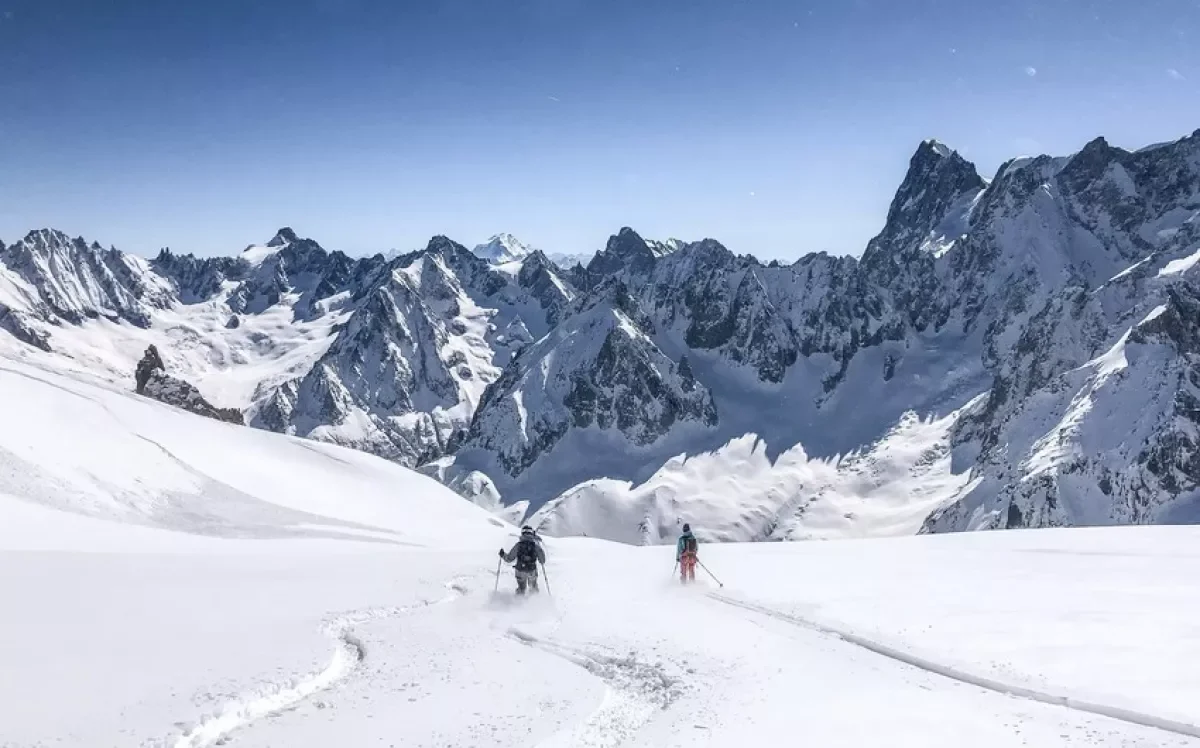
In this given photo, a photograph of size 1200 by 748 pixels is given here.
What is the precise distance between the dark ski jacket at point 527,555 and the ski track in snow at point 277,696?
7.89 metres

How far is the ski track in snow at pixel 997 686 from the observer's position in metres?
9.98

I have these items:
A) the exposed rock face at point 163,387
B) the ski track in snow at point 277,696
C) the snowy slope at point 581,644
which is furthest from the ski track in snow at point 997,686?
the exposed rock face at point 163,387

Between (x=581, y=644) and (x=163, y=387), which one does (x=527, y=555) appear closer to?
(x=581, y=644)

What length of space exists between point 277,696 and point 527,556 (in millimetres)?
13061

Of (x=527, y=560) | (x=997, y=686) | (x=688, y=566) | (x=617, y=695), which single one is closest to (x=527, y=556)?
(x=527, y=560)

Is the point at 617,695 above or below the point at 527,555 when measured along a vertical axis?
below

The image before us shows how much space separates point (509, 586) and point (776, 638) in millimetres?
12691

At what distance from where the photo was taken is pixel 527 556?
81.6 ft

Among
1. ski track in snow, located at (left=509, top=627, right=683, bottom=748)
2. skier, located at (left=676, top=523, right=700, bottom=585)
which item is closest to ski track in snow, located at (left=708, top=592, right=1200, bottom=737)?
ski track in snow, located at (left=509, top=627, right=683, bottom=748)

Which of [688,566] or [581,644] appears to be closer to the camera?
[581,644]

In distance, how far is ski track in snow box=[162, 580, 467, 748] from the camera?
10.5 metres

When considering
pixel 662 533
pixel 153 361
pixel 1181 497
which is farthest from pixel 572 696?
pixel 662 533

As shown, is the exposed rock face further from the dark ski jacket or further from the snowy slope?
the dark ski jacket

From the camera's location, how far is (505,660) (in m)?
15.1
